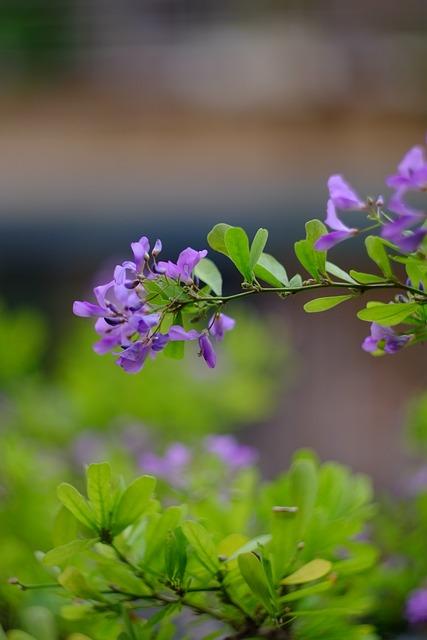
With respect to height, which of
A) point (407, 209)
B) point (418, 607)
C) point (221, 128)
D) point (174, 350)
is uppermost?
point (221, 128)

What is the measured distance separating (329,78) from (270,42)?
420 mm

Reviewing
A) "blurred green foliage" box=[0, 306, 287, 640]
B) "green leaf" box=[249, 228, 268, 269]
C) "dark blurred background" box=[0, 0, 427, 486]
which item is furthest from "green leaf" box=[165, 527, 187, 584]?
"dark blurred background" box=[0, 0, 427, 486]

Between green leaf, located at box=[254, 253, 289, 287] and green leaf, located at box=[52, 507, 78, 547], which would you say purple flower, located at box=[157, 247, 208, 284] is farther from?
green leaf, located at box=[52, 507, 78, 547]

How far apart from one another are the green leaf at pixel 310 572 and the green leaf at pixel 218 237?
0.80 ft

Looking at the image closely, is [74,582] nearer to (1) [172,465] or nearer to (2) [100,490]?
(2) [100,490]

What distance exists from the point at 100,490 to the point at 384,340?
0.24 m

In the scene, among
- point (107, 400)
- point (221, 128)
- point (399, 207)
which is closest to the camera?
point (399, 207)

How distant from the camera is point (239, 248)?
725mm

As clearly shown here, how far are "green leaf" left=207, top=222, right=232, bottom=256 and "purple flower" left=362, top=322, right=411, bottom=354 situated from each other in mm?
127

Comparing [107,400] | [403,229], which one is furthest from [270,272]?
[107,400]

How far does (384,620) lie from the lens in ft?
3.63

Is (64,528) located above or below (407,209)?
below

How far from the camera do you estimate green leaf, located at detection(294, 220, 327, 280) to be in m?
0.72

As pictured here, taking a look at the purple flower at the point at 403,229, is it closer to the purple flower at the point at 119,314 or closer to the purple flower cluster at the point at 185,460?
the purple flower at the point at 119,314
